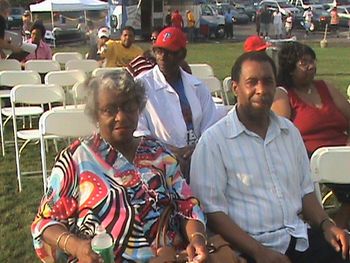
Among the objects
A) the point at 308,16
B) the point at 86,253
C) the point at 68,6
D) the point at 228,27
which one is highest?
the point at 86,253

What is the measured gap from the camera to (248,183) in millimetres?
2869

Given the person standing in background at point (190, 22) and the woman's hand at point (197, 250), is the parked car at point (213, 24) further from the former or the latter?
the woman's hand at point (197, 250)

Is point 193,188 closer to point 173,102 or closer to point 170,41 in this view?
point 173,102

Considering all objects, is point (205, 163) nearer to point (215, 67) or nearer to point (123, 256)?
point (123, 256)

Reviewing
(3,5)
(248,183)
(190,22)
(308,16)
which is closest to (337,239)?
(248,183)

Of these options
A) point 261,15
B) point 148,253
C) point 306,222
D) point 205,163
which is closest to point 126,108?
point 205,163

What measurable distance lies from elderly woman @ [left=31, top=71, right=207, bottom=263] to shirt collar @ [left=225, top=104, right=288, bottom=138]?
0.33 meters

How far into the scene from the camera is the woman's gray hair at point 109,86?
108 inches

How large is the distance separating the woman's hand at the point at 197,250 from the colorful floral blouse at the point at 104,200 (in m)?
0.14

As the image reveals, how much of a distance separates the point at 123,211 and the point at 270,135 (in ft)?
2.66

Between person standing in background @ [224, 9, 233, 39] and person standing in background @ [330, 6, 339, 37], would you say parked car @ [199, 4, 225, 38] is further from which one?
person standing in background @ [330, 6, 339, 37]

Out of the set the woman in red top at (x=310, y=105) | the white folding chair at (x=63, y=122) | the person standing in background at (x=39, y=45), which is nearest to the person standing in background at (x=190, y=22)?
the person standing in background at (x=39, y=45)

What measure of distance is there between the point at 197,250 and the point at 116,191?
1.38 feet

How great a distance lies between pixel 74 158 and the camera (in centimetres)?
268
